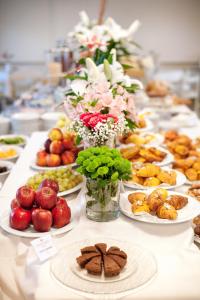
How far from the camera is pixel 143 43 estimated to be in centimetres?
748

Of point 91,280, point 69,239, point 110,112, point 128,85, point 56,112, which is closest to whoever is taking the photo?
point 91,280

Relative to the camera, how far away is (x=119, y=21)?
739cm

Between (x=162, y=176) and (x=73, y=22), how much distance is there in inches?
246

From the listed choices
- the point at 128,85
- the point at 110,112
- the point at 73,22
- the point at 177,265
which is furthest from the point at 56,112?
the point at 73,22

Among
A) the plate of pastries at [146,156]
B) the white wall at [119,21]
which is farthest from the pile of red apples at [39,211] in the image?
the white wall at [119,21]

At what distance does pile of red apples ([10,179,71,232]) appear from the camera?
1320 millimetres

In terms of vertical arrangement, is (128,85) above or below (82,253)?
above

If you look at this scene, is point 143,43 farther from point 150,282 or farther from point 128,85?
point 150,282

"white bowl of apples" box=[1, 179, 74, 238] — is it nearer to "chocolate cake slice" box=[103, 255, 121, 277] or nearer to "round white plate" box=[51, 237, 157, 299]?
"round white plate" box=[51, 237, 157, 299]

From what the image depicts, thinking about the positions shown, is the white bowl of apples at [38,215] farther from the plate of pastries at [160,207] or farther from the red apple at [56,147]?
the red apple at [56,147]

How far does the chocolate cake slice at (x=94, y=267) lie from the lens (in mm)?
1093

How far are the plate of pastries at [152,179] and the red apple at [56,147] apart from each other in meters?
0.40

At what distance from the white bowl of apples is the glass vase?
0.29 ft

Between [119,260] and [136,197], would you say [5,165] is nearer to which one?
[136,197]
